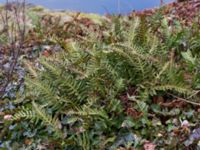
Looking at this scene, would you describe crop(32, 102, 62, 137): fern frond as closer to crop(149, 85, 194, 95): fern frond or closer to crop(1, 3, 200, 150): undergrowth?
crop(1, 3, 200, 150): undergrowth

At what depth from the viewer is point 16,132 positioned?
435cm

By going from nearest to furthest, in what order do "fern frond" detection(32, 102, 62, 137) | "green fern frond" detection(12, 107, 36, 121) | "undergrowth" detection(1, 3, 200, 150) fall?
"undergrowth" detection(1, 3, 200, 150) < "fern frond" detection(32, 102, 62, 137) < "green fern frond" detection(12, 107, 36, 121)

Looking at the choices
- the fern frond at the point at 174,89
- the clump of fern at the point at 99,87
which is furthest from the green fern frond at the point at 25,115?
the fern frond at the point at 174,89

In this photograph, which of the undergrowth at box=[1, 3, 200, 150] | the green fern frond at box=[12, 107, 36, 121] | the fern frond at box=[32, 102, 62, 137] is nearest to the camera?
the undergrowth at box=[1, 3, 200, 150]

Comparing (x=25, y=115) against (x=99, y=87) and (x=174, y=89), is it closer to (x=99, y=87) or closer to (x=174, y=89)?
(x=99, y=87)

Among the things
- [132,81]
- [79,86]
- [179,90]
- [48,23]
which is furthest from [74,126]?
[48,23]

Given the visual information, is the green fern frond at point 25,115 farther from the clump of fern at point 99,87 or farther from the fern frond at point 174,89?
the fern frond at point 174,89

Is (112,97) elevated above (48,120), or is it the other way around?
(112,97)

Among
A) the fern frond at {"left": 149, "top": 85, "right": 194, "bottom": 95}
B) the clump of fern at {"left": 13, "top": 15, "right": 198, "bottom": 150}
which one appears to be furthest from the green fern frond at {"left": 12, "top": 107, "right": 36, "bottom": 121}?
the fern frond at {"left": 149, "top": 85, "right": 194, "bottom": 95}

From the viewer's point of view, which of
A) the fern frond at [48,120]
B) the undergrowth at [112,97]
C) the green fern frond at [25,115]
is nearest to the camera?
the undergrowth at [112,97]

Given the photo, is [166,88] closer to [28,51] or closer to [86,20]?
[28,51]

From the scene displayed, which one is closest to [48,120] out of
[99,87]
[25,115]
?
[25,115]

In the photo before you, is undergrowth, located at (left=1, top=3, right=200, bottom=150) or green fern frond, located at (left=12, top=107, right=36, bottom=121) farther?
green fern frond, located at (left=12, top=107, right=36, bottom=121)

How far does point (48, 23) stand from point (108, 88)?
141 inches
